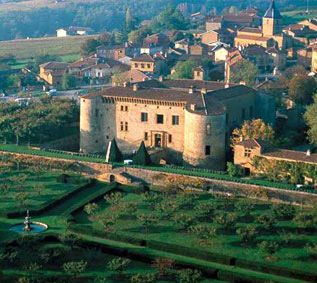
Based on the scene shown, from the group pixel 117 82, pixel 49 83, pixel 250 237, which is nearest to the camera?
pixel 250 237

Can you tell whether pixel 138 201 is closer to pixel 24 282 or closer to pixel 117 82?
pixel 24 282

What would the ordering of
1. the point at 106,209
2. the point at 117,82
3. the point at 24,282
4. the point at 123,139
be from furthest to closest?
the point at 117,82 < the point at 123,139 < the point at 106,209 < the point at 24,282

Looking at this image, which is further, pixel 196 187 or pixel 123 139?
pixel 123 139

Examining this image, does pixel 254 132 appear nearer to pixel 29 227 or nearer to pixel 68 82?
pixel 29 227

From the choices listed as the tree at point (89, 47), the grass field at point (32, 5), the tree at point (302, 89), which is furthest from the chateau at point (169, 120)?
the grass field at point (32, 5)

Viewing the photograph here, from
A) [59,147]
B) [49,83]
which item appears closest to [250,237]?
[59,147]

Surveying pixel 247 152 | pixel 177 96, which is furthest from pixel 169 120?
pixel 247 152
